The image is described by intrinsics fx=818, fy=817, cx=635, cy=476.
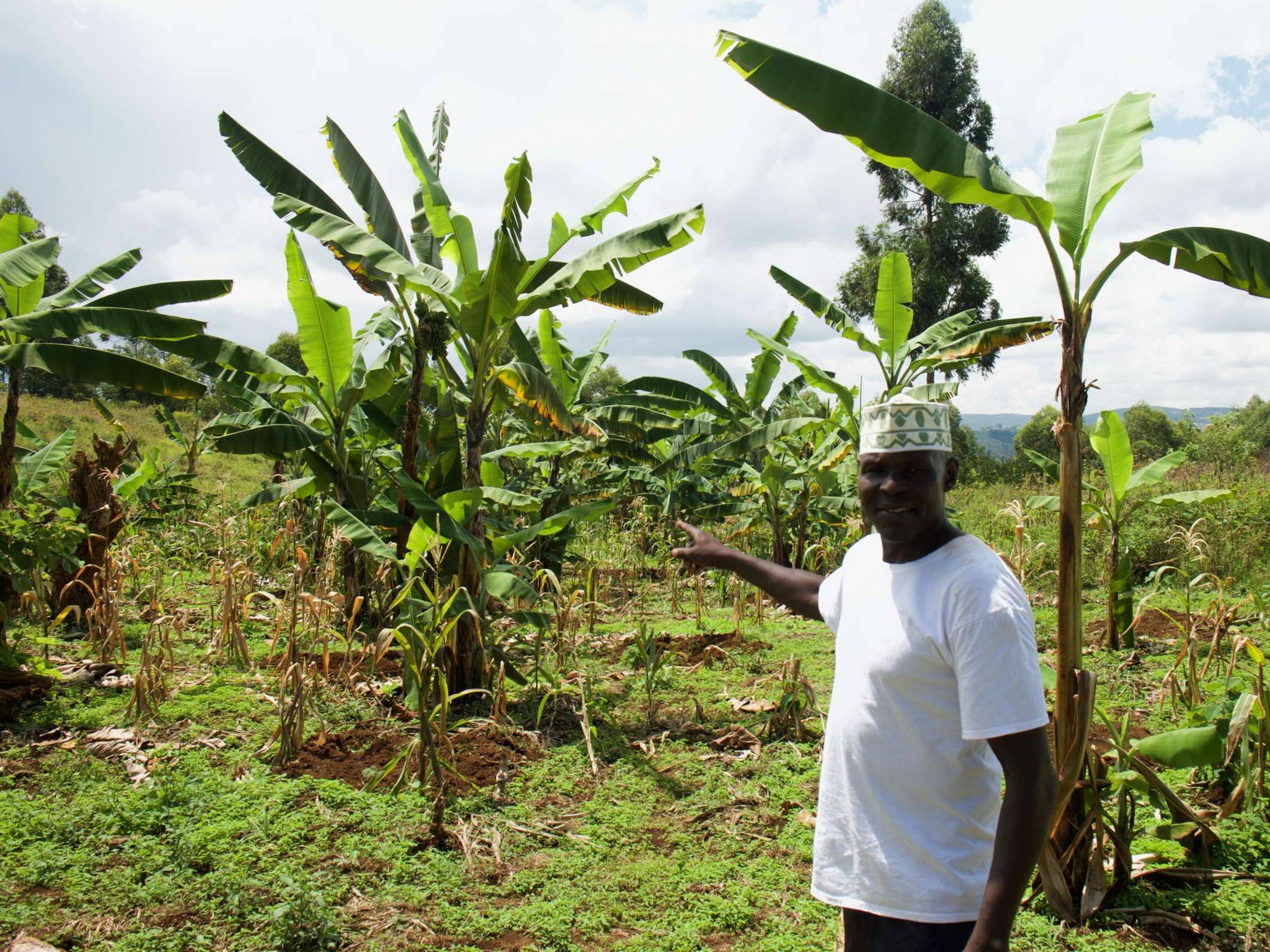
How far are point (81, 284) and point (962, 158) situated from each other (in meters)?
7.11

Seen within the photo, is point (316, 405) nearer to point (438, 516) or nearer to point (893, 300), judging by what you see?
point (438, 516)

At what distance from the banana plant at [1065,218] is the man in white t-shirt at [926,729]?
56.1 inches

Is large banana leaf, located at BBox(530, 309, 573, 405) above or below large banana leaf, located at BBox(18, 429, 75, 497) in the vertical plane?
above

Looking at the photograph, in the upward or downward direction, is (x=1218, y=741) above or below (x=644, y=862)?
above

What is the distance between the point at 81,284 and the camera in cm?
704

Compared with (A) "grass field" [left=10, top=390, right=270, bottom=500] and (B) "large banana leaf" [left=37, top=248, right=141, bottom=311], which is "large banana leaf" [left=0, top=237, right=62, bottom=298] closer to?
(B) "large banana leaf" [left=37, top=248, right=141, bottom=311]

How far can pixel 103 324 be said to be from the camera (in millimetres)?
6168

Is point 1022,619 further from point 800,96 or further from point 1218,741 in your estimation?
point 800,96

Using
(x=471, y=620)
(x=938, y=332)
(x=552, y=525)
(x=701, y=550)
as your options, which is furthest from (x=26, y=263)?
(x=938, y=332)

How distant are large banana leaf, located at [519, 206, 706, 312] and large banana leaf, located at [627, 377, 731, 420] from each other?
4.69m

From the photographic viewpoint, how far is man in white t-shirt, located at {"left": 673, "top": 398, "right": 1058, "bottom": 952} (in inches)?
64.9

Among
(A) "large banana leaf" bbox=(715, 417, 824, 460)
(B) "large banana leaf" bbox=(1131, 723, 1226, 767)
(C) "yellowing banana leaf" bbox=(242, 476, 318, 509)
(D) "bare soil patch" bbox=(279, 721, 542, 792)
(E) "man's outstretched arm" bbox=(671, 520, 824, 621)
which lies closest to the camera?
(E) "man's outstretched arm" bbox=(671, 520, 824, 621)

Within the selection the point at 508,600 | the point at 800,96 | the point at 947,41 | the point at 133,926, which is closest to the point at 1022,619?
the point at 800,96

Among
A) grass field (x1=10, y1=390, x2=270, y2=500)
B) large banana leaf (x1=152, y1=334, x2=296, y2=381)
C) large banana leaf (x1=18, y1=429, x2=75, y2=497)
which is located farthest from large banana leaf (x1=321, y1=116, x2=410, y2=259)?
grass field (x1=10, y1=390, x2=270, y2=500)
